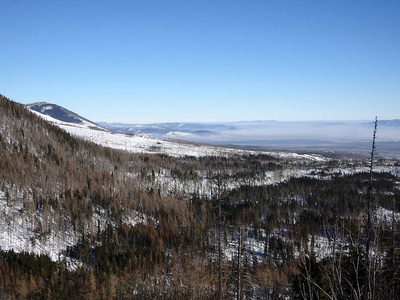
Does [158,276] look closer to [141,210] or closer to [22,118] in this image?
[141,210]

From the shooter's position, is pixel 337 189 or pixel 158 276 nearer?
pixel 158 276

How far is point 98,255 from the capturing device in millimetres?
79188

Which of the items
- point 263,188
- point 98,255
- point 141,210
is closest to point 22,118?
point 141,210

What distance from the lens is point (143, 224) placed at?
104 m

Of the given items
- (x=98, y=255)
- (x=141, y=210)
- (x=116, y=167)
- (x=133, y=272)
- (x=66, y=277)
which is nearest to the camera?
(x=66, y=277)

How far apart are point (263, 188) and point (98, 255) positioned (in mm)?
104850

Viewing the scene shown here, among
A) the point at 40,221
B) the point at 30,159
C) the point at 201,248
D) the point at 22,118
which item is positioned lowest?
the point at 201,248

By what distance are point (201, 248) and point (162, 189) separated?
6744 cm

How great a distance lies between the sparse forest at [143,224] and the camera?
189ft

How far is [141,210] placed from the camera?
399 feet

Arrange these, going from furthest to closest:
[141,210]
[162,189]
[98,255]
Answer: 1. [162,189]
2. [141,210]
3. [98,255]

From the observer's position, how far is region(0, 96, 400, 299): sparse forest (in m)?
57.5

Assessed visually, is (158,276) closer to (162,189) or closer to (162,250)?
(162,250)

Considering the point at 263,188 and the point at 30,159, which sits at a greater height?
the point at 30,159
